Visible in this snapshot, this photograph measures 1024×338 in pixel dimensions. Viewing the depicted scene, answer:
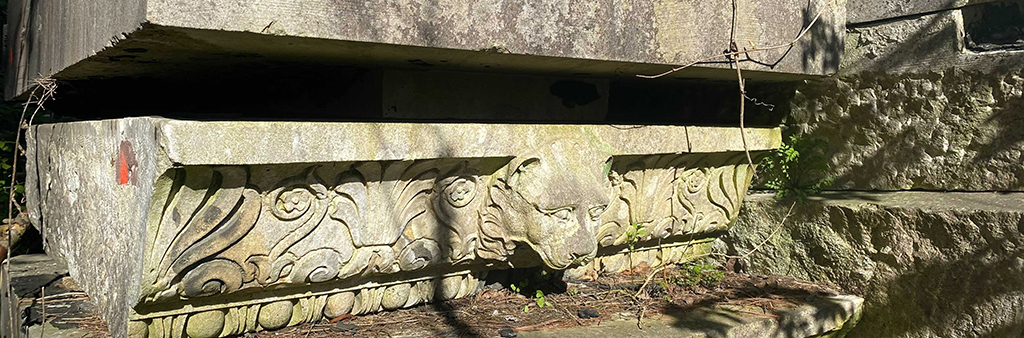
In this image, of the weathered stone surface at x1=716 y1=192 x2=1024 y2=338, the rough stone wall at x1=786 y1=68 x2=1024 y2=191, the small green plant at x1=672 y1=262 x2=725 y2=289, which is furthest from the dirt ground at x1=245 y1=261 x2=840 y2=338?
the rough stone wall at x1=786 y1=68 x2=1024 y2=191

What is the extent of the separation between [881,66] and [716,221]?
942mm

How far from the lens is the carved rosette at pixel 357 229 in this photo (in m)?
1.99

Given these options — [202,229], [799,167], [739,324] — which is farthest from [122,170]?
[799,167]

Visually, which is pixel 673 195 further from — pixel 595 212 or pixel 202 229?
pixel 202 229

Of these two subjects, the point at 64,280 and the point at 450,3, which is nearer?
the point at 450,3


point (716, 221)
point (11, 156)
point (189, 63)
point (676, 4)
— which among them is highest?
point (676, 4)

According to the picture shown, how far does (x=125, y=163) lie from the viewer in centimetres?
204

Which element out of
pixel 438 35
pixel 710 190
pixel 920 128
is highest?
pixel 438 35

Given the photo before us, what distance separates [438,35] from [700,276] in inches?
69.8

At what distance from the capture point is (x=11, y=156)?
4.36 metres

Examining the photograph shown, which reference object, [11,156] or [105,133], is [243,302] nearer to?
[105,133]

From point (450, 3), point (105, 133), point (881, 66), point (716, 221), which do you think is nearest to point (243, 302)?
point (105, 133)

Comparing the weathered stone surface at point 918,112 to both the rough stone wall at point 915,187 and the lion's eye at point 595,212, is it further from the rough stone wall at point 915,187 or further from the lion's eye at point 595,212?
the lion's eye at point 595,212

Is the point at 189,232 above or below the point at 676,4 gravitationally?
below
